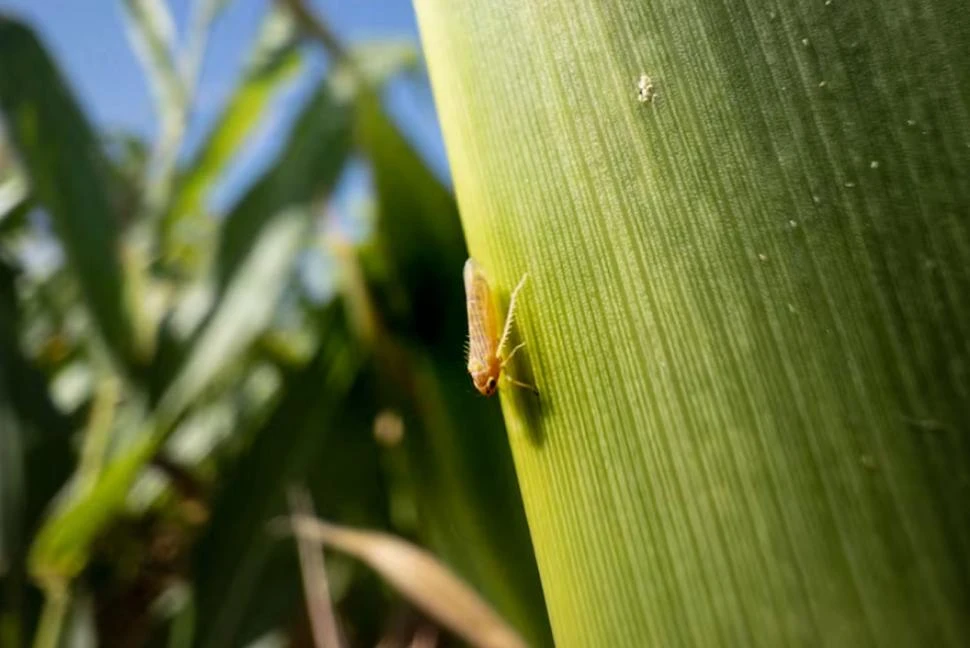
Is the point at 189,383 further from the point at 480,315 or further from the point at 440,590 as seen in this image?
the point at 480,315

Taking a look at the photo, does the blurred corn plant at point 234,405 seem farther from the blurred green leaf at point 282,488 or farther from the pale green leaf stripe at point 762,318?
the pale green leaf stripe at point 762,318

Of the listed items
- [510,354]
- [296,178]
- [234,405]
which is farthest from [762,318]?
[234,405]

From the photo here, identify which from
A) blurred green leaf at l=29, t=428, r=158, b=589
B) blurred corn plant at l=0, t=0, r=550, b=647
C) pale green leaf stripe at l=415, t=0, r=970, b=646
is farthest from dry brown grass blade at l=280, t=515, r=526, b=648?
pale green leaf stripe at l=415, t=0, r=970, b=646

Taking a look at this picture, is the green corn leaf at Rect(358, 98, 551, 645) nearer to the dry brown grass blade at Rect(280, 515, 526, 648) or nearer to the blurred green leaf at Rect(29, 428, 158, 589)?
the dry brown grass blade at Rect(280, 515, 526, 648)

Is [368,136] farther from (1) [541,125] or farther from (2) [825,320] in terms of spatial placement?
(2) [825,320]

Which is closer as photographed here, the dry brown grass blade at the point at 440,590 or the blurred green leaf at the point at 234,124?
the dry brown grass blade at the point at 440,590

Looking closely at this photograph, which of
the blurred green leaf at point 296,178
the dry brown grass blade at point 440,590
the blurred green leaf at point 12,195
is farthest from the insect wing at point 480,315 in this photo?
the blurred green leaf at point 12,195
